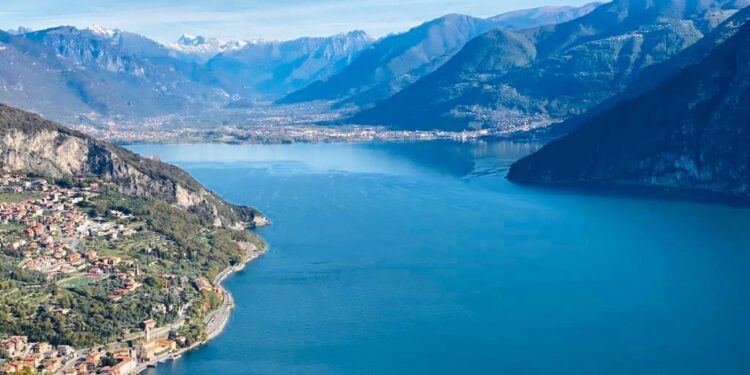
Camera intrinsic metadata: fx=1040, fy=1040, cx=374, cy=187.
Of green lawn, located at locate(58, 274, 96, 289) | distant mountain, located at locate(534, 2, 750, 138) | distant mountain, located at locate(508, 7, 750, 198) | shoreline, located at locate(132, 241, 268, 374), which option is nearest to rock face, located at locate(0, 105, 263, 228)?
shoreline, located at locate(132, 241, 268, 374)

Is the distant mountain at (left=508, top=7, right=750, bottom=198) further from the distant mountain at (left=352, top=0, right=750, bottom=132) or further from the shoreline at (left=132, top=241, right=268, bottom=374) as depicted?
the distant mountain at (left=352, top=0, right=750, bottom=132)

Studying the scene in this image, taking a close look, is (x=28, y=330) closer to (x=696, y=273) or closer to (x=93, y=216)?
(x=93, y=216)

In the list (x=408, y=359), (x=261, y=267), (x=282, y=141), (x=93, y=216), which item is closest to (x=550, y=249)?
(x=261, y=267)

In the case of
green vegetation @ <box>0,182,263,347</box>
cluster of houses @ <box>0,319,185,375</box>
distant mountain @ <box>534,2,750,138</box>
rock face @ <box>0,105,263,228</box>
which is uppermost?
distant mountain @ <box>534,2,750,138</box>

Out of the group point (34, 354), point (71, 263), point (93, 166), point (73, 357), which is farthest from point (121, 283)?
point (93, 166)

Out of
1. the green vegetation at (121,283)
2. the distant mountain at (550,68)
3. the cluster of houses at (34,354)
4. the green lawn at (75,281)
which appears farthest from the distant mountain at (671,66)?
the cluster of houses at (34,354)

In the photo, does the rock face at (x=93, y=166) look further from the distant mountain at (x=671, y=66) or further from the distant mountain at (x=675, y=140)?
the distant mountain at (x=671, y=66)
